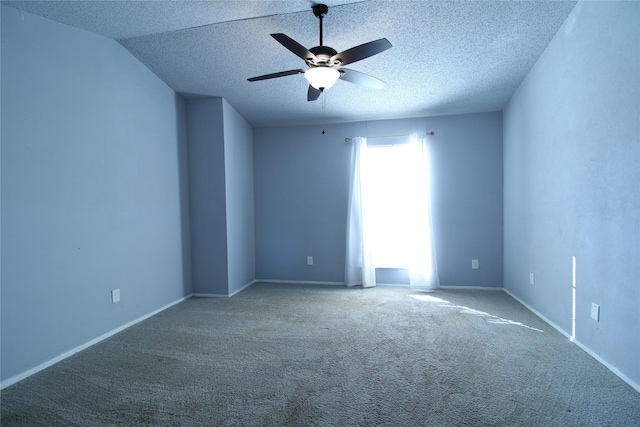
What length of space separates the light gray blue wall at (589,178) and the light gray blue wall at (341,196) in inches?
28.8

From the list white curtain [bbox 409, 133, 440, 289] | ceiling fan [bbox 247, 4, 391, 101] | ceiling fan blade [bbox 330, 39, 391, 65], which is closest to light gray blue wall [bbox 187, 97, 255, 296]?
ceiling fan [bbox 247, 4, 391, 101]

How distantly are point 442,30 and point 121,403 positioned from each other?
3.41 meters

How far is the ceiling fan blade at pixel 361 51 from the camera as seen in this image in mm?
1776

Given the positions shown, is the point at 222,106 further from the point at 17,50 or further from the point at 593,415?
the point at 593,415

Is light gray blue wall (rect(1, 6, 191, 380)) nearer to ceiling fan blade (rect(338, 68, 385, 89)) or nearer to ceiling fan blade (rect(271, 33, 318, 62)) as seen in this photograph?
ceiling fan blade (rect(271, 33, 318, 62))

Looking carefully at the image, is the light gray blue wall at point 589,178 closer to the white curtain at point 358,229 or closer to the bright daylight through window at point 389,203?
the bright daylight through window at point 389,203

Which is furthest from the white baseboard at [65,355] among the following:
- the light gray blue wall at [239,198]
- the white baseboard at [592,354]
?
the white baseboard at [592,354]

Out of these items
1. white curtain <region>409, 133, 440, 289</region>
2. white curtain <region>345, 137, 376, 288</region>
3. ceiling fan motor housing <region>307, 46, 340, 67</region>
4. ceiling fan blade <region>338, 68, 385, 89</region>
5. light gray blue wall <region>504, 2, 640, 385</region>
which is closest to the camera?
light gray blue wall <region>504, 2, 640, 385</region>

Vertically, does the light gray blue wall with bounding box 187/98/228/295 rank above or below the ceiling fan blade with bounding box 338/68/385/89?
below

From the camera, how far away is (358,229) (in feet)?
12.7

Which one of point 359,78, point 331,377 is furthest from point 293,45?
point 331,377

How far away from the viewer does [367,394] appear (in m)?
1.55

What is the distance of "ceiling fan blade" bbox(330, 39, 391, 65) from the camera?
1.78 m

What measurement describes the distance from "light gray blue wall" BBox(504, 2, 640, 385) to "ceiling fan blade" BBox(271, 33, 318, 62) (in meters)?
1.84
